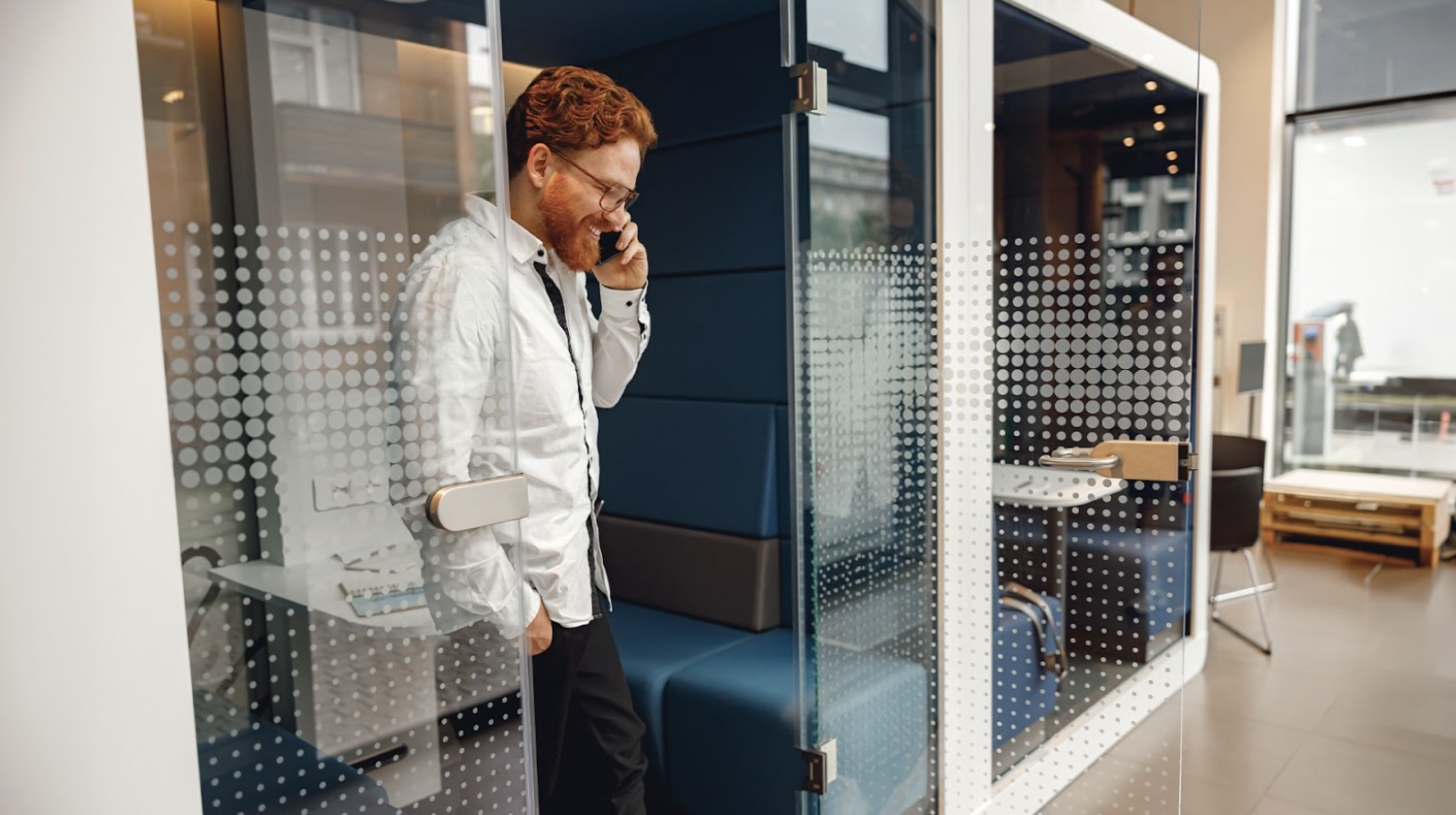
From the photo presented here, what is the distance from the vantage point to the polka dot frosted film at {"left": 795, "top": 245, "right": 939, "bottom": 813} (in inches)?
87.0

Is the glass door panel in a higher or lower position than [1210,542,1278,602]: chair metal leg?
higher

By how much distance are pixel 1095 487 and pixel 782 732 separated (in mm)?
981

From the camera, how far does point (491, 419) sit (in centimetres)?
147

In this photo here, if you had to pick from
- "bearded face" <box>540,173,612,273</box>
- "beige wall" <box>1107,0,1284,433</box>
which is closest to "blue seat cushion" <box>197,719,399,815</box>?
"bearded face" <box>540,173,612,273</box>

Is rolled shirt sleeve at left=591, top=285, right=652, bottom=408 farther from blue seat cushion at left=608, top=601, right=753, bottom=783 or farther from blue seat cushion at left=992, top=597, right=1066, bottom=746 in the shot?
blue seat cushion at left=992, top=597, right=1066, bottom=746

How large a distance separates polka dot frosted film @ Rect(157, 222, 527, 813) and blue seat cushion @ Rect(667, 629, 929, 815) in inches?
44.5

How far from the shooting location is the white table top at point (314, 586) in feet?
3.84

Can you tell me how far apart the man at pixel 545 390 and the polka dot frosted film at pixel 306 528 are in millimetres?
43

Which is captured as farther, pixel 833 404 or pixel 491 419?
pixel 833 404

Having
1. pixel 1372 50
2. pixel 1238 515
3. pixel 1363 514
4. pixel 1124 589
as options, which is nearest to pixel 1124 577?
pixel 1124 589

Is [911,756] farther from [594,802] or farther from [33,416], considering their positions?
Result: [33,416]

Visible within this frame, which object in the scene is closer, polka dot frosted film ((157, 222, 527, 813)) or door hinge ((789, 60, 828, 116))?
polka dot frosted film ((157, 222, 527, 813))

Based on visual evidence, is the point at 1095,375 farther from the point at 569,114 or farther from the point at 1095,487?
the point at 569,114

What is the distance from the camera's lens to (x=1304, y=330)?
22.3 ft
